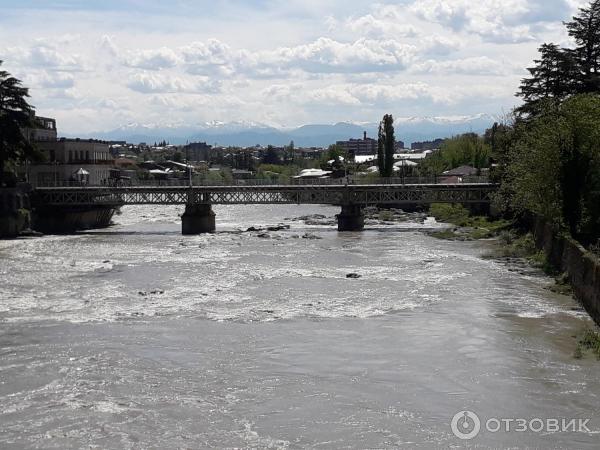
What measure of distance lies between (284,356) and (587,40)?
163 ft

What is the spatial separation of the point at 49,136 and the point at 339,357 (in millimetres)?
83262

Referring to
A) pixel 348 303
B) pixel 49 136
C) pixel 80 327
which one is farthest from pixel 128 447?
pixel 49 136

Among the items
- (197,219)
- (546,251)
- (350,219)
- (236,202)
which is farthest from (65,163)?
(546,251)

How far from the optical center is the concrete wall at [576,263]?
1286 inches

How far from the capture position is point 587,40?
6744 cm

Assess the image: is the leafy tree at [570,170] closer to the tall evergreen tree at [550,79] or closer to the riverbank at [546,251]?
the riverbank at [546,251]

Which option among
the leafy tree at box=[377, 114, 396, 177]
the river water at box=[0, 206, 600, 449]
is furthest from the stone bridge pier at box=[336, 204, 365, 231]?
the leafy tree at box=[377, 114, 396, 177]

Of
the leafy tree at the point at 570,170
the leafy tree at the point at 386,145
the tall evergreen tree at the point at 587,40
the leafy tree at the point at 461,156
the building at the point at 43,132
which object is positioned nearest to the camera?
the leafy tree at the point at 570,170

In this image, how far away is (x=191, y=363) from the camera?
26.9 meters

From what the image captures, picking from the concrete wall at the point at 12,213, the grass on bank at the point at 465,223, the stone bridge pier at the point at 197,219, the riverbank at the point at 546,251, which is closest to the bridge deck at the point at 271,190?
the stone bridge pier at the point at 197,219

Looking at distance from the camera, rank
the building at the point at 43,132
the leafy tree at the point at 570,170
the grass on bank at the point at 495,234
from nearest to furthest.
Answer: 1. the leafy tree at the point at 570,170
2. the grass on bank at the point at 495,234
3. the building at the point at 43,132

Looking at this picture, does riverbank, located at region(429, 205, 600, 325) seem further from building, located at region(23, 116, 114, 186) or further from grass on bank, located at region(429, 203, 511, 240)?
building, located at region(23, 116, 114, 186)

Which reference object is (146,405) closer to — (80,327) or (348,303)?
(80,327)

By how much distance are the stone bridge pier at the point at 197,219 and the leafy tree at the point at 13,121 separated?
14.6 m
